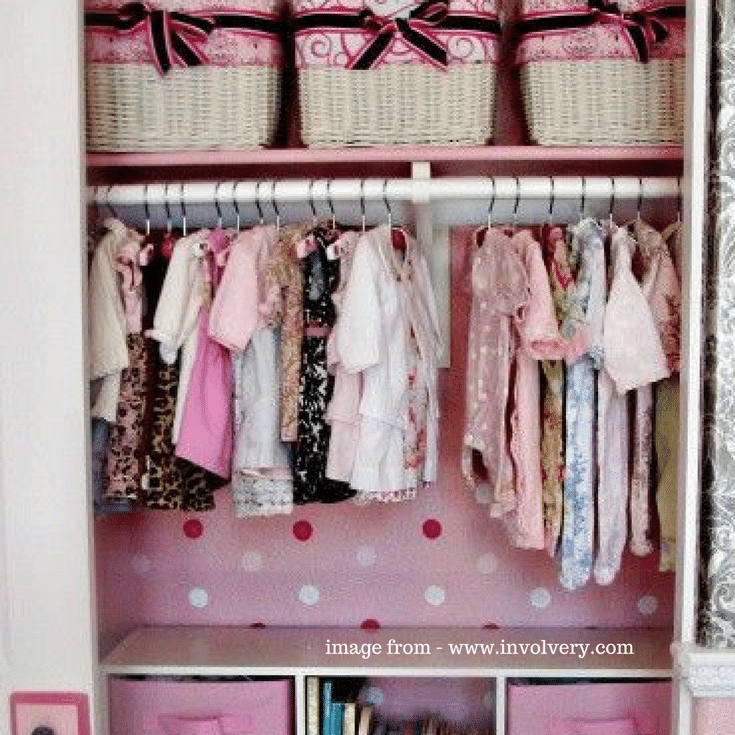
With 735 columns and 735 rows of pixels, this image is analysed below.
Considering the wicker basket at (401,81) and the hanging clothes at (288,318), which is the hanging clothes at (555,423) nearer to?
the wicker basket at (401,81)

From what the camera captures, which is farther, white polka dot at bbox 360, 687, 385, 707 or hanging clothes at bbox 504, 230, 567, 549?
white polka dot at bbox 360, 687, 385, 707

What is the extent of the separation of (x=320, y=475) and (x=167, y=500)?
12.8 inches

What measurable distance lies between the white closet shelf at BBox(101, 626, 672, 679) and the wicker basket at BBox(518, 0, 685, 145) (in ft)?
3.62

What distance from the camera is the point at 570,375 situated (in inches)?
81.9

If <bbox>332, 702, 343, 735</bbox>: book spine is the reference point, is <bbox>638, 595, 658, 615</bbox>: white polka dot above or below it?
above

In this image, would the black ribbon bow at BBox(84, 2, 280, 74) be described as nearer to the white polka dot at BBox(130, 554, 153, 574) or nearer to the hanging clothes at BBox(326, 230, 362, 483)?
the hanging clothes at BBox(326, 230, 362, 483)

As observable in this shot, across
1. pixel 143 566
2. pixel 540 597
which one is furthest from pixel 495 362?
pixel 143 566

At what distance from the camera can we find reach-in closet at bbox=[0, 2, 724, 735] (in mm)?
1943

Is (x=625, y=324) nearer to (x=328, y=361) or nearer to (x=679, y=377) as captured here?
(x=679, y=377)

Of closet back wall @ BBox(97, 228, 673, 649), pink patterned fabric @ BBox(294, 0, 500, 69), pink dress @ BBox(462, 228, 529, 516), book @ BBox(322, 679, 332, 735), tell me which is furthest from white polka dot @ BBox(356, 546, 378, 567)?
Result: pink patterned fabric @ BBox(294, 0, 500, 69)

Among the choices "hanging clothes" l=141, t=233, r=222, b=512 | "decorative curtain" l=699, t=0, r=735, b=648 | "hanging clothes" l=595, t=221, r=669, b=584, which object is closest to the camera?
"decorative curtain" l=699, t=0, r=735, b=648

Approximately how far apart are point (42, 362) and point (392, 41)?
93cm

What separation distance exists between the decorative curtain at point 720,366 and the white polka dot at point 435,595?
78 centimetres

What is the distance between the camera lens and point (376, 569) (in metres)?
2.50
